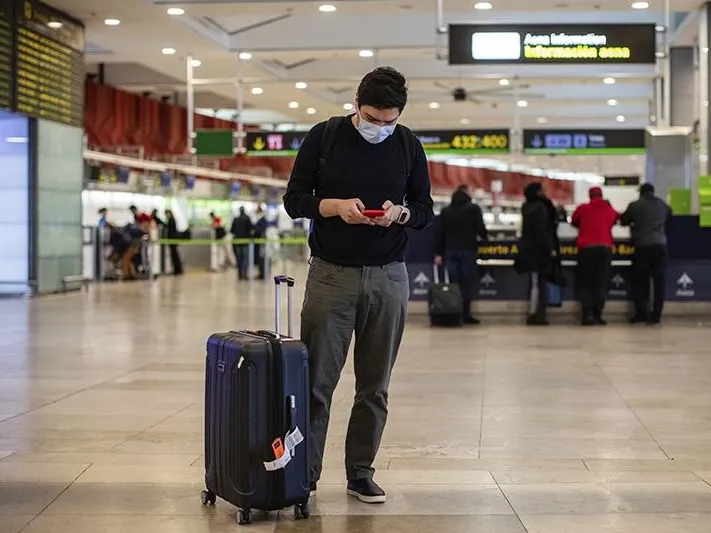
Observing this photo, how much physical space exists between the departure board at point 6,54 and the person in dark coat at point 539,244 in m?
7.10

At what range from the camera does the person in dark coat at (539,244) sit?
13219mm

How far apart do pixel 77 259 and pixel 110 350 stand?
8.71m

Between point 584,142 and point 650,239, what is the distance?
873 centimetres

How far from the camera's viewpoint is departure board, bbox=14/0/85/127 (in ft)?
53.7

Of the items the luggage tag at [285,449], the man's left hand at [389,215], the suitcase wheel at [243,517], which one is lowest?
the suitcase wheel at [243,517]

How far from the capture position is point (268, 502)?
4.23 m

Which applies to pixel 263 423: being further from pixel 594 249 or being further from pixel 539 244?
pixel 594 249

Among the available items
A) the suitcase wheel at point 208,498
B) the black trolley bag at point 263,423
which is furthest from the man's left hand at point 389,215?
the suitcase wheel at point 208,498

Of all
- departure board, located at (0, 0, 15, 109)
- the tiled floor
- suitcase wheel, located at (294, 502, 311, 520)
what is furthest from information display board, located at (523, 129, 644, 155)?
suitcase wheel, located at (294, 502, 311, 520)

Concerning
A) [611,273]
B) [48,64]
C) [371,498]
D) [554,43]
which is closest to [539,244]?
[611,273]

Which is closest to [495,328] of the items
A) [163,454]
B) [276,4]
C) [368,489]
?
[276,4]

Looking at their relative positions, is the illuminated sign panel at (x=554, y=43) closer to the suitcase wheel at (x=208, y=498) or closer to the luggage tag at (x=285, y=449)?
the suitcase wheel at (x=208, y=498)

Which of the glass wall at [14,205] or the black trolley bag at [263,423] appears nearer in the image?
the black trolley bag at [263,423]

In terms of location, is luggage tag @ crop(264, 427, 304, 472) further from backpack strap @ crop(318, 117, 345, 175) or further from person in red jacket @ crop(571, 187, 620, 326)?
person in red jacket @ crop(571, 187, 620, 326)
